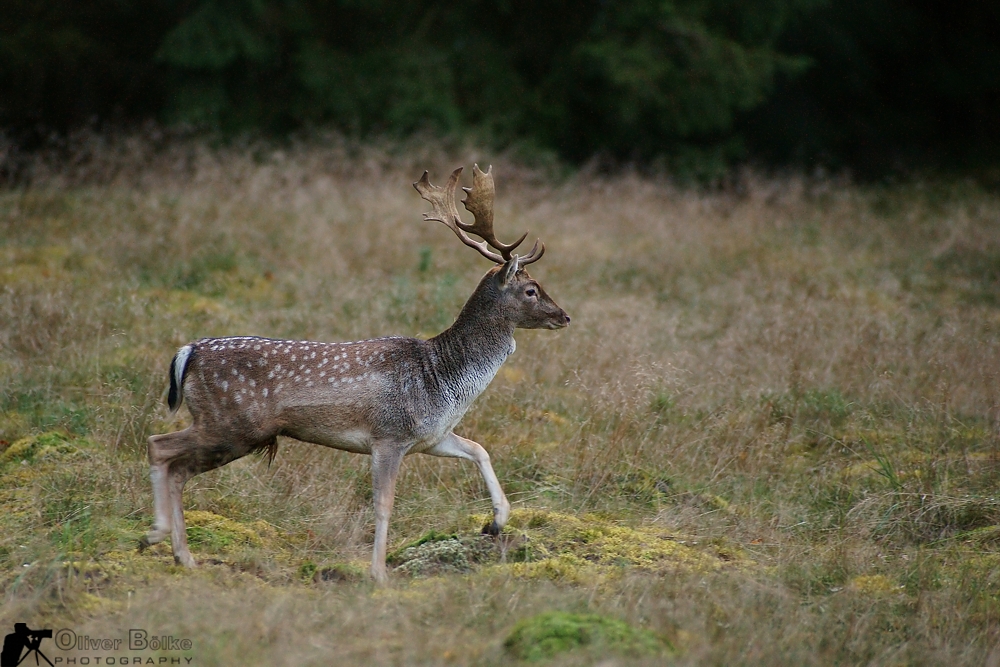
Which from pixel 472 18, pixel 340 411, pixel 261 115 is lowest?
pixel 340 411

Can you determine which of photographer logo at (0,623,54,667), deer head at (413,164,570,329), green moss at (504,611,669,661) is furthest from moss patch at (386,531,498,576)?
photographer logo at (0,623,54,667)

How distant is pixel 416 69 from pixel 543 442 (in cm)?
1150

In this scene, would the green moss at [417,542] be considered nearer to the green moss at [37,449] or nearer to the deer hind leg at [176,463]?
the deer hind leg at [176,463]

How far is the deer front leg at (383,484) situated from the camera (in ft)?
18.8

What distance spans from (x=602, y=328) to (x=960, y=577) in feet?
14.1

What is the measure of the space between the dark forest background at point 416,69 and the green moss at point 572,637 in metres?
13.3

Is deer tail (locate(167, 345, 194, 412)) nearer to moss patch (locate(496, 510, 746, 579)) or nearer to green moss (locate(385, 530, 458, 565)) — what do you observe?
green moss (locate(385, 530, 458, 565))

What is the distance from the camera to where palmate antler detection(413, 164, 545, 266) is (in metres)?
6.48

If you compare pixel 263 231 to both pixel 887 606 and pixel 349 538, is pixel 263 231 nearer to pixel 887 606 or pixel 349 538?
pixel 349 538

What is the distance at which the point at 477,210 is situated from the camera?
6.61 meters

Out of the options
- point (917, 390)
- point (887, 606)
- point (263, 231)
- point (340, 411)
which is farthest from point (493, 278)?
point (263, 231)

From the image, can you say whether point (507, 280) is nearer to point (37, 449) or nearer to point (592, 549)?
point (592, 549)

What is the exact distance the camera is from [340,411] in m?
5.93

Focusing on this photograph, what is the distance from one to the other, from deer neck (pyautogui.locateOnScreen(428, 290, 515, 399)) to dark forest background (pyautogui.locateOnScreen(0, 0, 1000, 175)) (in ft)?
36.0
